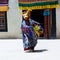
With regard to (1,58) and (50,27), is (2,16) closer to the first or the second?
(50,27)

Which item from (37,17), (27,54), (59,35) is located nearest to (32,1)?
(37,17)

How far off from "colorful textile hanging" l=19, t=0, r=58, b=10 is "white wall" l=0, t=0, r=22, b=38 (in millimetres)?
488

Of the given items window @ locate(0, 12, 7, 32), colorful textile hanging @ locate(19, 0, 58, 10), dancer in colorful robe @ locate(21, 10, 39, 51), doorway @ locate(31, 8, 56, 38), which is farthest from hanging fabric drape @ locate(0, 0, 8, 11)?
dancer in colorful robe @ locate(21, 10, 39, 51)

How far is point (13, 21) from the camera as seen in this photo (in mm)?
20688

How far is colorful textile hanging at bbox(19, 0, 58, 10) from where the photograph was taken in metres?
19.8

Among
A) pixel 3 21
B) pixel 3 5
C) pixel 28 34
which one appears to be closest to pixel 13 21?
pixel 3 21

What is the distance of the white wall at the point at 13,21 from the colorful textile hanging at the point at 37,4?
49cm

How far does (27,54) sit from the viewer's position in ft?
42.5

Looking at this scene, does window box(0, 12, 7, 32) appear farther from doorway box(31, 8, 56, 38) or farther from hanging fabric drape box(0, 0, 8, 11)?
doorway box(31, 8, 56, 38)

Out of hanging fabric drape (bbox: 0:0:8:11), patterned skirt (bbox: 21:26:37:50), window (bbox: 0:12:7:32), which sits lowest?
patterned skirt (bbox: 21:26:37:50)

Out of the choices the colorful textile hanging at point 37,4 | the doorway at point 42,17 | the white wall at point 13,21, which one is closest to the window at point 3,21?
the white wall at point 13,21

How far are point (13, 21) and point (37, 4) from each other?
1.98 meters

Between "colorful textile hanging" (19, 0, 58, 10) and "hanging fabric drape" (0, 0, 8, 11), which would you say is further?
"hanging fabric drape" (0, 0, 8, 11)

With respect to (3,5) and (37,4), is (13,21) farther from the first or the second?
(37,4)
